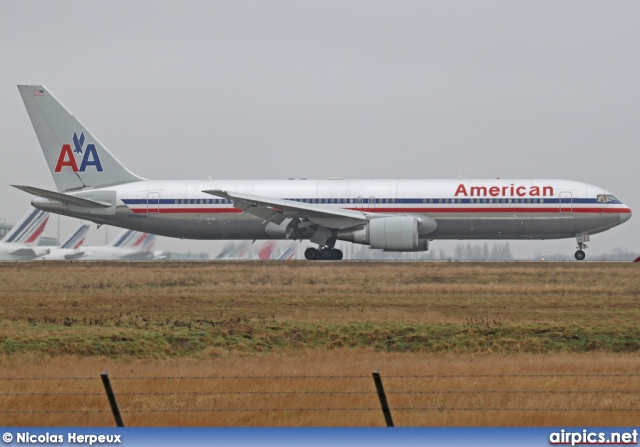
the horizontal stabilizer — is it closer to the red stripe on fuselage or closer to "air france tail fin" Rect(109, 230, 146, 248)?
the red stripe on fuselage

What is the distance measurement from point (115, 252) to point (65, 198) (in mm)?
53028

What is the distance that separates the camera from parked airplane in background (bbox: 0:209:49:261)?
9469cm

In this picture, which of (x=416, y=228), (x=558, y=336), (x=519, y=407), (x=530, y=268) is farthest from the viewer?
(x=416, y=228)

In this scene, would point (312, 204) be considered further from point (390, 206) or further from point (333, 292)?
point (333, 292)

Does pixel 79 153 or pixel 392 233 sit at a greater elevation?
pixel 79 153

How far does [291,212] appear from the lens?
49.4m

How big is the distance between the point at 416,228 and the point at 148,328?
2617 cm

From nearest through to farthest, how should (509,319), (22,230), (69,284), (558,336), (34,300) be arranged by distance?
(558,336) → (509,319) → (34,300) → (69,284) → (22,230)

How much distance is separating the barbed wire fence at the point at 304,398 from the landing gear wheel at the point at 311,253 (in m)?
34.1

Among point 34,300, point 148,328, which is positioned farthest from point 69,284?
point 148,328

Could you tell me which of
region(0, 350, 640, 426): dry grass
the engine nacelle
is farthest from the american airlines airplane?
region(0, 350, 640, 426): dry grass

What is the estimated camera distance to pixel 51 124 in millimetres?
54250

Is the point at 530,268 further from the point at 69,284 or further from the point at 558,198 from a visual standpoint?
the point at 69,284

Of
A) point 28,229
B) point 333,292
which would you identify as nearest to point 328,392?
point 333,292
